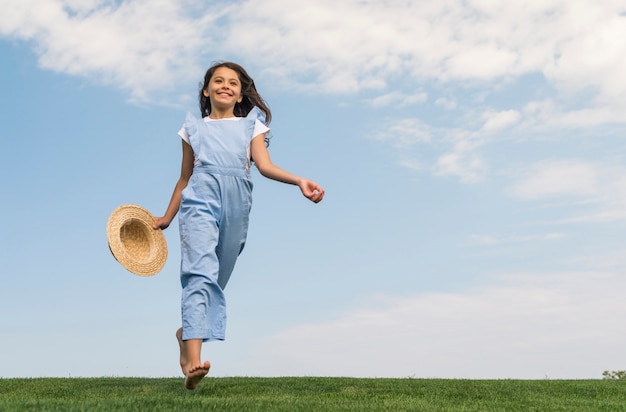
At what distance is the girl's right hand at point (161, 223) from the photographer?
20.4 ft

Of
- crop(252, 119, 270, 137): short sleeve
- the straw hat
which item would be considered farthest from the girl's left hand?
the straw hat

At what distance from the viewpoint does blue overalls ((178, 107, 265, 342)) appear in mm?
5289

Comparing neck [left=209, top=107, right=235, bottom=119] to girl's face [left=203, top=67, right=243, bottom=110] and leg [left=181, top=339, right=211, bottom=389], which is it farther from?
leg [left=181, top=339, right=211, bottom=389]

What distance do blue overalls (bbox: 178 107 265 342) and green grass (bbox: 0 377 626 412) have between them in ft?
1.97

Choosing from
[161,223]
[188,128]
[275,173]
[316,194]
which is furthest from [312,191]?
[161,223]

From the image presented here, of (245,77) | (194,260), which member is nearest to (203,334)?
(194,260)

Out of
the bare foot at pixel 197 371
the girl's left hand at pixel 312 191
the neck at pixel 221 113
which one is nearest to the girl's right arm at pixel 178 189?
the neck at pixel 221 113

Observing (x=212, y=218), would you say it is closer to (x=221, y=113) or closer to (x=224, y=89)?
(x=221, y=113)

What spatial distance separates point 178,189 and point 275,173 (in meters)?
0.96

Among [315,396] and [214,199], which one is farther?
[315,396]

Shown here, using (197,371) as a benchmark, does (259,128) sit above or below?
above

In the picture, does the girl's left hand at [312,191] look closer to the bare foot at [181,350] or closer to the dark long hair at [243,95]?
the dark long hair at [243,95]

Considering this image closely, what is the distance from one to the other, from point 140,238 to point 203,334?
4.98 feet

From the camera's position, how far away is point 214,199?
542cm
